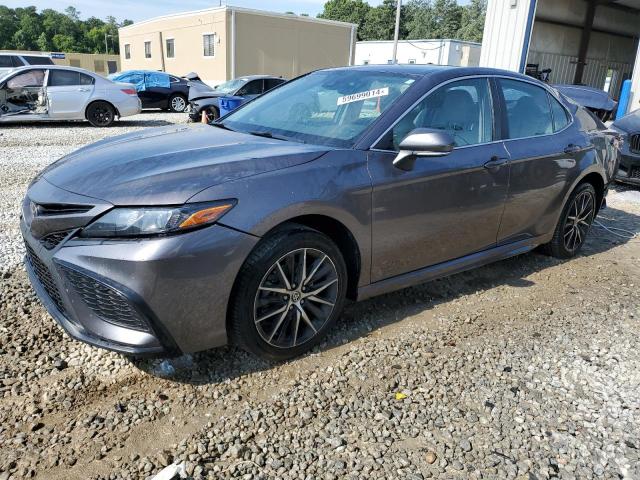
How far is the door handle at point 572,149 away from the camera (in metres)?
4.50

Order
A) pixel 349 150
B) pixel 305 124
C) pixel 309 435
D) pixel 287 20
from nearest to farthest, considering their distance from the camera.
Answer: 1. pixel 309 435
2. pixel 349 150
3. pixel 305 124
4. pixel 287 20

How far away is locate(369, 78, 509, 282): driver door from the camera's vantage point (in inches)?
128

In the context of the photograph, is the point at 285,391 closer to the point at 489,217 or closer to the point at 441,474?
the point at 441,474

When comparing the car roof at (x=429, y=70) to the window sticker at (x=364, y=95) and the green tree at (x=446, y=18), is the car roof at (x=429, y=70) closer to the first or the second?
the window sticker at (x=364, y=95)

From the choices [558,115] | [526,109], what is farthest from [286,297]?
[558,115]

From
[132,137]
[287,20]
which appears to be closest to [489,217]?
[132,137]

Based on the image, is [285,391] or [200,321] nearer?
[200,321]

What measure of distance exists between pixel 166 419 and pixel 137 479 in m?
0.39

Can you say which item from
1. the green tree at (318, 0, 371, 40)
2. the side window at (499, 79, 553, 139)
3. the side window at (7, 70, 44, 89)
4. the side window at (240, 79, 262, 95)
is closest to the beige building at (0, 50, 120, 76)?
the green tree at (318, 0, 371, 40)

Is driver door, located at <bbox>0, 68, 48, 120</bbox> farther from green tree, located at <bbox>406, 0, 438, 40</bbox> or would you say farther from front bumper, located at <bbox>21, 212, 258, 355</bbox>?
green tree, located at <bbox>406, 0, 438, 40</bbox>

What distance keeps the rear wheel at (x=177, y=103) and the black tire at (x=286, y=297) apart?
1654 centimetres

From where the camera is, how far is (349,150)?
3135 mm

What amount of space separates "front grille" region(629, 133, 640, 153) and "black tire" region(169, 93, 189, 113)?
14188mm

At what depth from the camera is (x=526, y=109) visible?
170 inches
